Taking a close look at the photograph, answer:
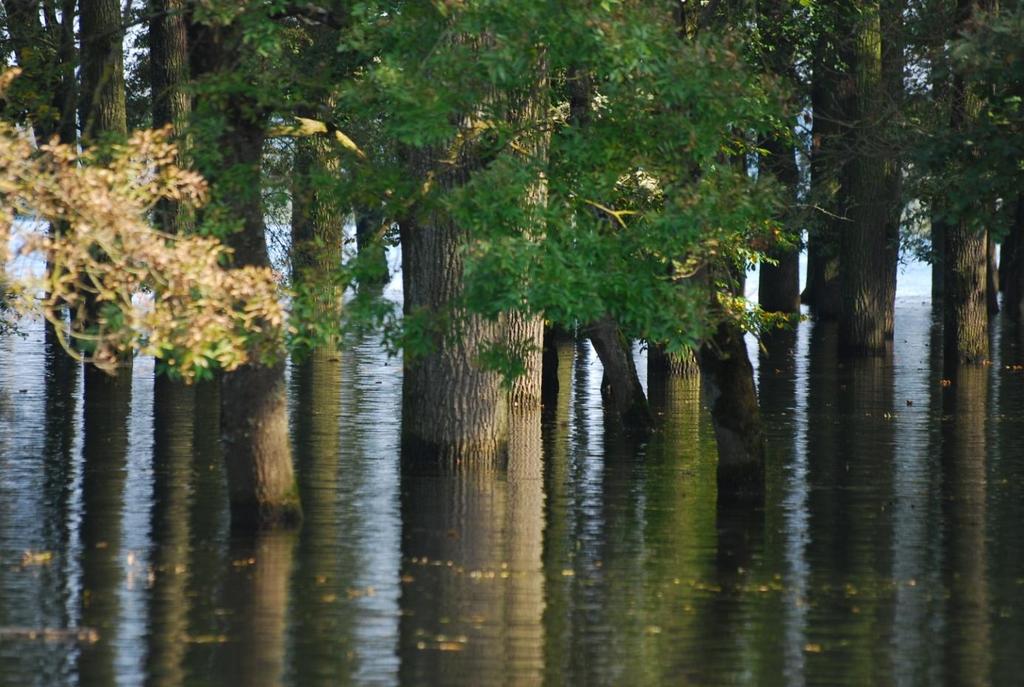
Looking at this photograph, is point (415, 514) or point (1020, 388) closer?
point (415, 514)

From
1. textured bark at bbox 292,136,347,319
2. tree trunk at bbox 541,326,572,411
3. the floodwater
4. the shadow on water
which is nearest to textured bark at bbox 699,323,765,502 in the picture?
the floodwater

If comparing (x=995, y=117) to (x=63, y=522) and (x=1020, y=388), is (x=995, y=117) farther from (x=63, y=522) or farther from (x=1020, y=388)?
(x=1020, y=388)

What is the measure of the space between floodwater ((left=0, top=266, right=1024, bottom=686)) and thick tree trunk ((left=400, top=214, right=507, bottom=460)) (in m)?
0.45

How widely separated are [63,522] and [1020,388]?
2025cm

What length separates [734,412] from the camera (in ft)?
61.5

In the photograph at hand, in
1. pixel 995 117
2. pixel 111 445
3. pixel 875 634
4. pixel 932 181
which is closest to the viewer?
pixel 875 634

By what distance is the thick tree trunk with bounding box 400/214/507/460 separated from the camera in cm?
2136

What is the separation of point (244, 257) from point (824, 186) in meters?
15.8

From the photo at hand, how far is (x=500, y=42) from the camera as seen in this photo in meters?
15.8

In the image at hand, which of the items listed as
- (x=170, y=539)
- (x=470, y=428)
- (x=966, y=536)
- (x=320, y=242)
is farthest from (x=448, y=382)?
(x=966, y=536)

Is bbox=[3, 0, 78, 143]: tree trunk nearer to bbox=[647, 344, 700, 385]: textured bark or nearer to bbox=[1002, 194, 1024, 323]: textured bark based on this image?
bbox=[647, 344, 700, 385]: textured bark

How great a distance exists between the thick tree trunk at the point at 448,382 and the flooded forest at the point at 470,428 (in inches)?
1.6

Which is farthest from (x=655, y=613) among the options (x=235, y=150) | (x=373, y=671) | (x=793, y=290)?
(x=793, y=290)

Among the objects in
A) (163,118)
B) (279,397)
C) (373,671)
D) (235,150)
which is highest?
(163,118)
